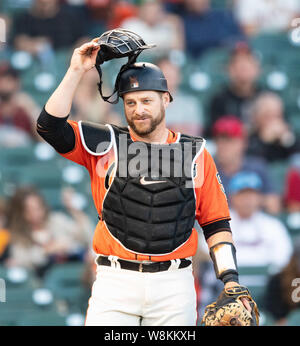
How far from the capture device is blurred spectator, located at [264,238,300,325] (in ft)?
20.5

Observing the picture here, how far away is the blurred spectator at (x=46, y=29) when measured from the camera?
790cm

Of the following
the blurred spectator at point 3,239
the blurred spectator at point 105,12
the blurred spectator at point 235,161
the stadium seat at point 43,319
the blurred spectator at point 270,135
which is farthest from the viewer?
the blurred spectator at point 105,12

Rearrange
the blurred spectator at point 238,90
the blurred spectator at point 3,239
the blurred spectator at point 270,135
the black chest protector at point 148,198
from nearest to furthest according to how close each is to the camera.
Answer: the black chest protector at point 148,198
the blurred spectator at point 3,239
the blurred spectator at point 270,135
the blurred spectator at point 238,90

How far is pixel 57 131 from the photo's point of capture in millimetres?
3430

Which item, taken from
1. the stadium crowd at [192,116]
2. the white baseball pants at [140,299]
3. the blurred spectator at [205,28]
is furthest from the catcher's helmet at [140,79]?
the blurred spectator at [205,28]

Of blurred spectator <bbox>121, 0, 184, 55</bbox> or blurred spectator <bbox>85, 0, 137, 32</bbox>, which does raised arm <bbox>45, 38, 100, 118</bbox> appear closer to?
blurred spectator <bbox>121, 0, 184, 55</bbox>

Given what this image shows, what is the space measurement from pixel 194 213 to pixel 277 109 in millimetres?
4164

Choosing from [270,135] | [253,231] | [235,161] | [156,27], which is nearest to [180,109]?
[235,161]

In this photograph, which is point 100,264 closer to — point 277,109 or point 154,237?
point 154,237

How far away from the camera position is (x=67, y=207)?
6.84 m

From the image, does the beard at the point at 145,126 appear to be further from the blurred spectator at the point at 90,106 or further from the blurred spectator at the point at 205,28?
the blurred spectator at the point at 205,28

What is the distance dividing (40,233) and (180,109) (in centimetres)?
194

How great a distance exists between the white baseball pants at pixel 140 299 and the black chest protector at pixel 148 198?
0.13 m
